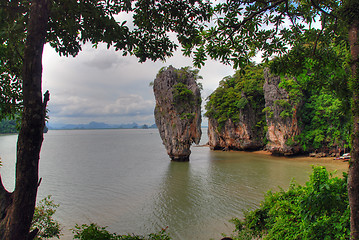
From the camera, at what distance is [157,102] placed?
24906 mm

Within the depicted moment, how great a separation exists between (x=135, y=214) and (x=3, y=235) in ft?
Answer: 27.8

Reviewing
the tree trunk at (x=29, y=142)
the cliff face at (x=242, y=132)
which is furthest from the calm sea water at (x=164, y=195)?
the cliff face at (x=242, y=132)

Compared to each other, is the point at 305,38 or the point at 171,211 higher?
the point at 305,38

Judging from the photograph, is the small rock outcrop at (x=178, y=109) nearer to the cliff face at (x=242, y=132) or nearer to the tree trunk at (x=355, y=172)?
the cliff face at (x=242, y=132)

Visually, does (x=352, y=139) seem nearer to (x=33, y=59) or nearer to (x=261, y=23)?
(x=261, y=23)

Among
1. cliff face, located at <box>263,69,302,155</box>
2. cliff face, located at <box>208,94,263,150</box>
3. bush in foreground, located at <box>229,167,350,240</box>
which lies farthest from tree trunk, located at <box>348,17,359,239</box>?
cliff face, located at <box>208,94,263,150</box>

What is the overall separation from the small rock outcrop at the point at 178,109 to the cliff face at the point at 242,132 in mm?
8790

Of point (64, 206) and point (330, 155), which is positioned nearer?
point (64, 206)

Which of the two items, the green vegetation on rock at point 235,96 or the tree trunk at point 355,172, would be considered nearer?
the tree trunk at point 355,172

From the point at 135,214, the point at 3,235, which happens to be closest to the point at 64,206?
the point at 135,214

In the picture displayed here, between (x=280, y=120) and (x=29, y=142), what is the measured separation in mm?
25742

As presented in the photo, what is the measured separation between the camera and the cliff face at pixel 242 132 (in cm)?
2939

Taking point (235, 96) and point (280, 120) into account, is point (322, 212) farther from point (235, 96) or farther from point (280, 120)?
point (235, 96)

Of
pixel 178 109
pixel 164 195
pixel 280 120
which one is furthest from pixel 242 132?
pixel 164 195
